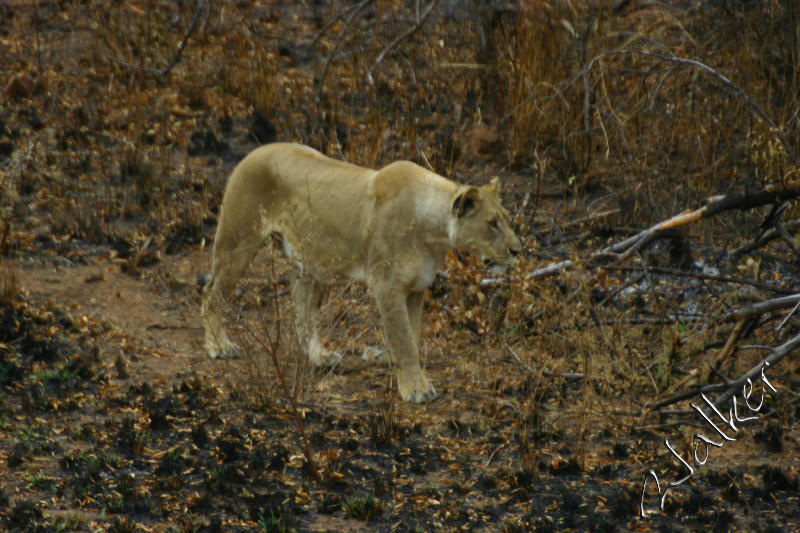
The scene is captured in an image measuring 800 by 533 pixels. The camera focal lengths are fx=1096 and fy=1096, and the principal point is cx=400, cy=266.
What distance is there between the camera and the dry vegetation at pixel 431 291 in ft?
17.9

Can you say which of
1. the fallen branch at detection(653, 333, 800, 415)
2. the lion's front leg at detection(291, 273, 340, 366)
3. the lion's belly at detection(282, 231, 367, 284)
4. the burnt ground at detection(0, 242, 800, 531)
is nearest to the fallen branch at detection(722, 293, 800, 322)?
the fallen branch at detection(653, 333, 800, 415)

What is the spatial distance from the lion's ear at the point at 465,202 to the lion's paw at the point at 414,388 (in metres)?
1.00

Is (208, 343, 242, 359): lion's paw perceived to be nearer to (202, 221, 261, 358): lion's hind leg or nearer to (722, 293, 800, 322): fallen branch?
(202, 221, 261, 358): lion's hind leg

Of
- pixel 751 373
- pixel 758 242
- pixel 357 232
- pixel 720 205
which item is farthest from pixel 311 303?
pixel 751 373

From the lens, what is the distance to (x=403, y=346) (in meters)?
6.39

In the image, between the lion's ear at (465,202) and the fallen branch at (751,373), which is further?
the lion's ear at (465,202)

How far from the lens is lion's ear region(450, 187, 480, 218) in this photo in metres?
6.09

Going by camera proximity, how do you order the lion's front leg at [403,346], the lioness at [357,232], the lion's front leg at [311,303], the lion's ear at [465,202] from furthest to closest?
the lion's front leg at [311,303] < the lion's front leg at [403,346] < the lioness at [357,232] < the lion's ear at [465,202]

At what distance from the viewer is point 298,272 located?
6.96 metres

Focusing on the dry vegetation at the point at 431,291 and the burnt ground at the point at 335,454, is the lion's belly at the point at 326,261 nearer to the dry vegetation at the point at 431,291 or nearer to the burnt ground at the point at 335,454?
the dry vegetation at the point at 431,291

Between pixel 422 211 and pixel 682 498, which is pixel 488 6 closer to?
pixel 422 211

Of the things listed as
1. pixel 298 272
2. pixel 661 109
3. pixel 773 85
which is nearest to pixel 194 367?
pixel 298 272

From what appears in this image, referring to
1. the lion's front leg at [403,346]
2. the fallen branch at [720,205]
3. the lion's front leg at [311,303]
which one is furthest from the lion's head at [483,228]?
the lion's front leg at [311,303]

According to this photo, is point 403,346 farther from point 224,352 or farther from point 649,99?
point 649,99
